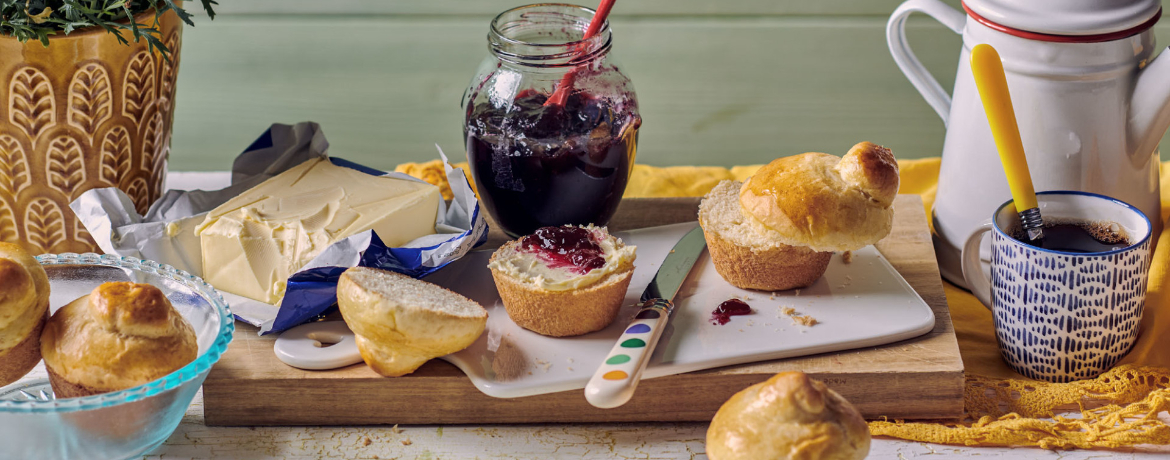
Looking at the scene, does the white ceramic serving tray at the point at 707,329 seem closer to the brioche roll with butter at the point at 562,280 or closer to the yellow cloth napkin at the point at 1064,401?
the brioche roll with butter at the point at 562,280

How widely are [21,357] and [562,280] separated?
2.76 ft

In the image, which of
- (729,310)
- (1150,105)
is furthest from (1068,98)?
(729,310)

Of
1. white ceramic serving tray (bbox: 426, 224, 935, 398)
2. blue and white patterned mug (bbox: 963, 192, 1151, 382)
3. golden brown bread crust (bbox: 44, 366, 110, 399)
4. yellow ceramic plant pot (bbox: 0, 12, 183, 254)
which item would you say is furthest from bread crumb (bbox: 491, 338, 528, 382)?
yellow ceramic plant pot (bbox: 0, 12, 183, 254)

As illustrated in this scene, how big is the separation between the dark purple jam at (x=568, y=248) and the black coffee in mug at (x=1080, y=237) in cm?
73

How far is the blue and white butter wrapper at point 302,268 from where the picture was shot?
1712 millimetres

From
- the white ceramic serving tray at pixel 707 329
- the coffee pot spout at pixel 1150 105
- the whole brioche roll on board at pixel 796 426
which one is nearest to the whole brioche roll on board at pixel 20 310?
the white ceramic serving tray at pixel 707 329

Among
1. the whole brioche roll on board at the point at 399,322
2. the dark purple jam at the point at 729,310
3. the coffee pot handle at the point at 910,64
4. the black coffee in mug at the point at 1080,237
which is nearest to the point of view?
the whole brioche roll on board at the point at 399,322

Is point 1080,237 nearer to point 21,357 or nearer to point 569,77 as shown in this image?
point 569,77

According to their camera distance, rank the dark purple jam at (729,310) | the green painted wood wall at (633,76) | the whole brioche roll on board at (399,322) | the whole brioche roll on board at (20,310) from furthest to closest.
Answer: the green painted wood wall at (633,76) < the dark purple jam at (729,310) < the whole brioche roll on board at (399,322) < the whole brioche roll on board at (20,310)

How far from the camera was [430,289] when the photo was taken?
66.2 inches

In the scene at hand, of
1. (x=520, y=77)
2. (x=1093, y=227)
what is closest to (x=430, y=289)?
(x=520, y=77)

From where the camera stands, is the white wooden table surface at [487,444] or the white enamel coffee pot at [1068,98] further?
the white enamel coffee pot at [1068,98]

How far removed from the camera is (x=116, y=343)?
139cm

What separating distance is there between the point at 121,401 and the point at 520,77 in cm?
94
